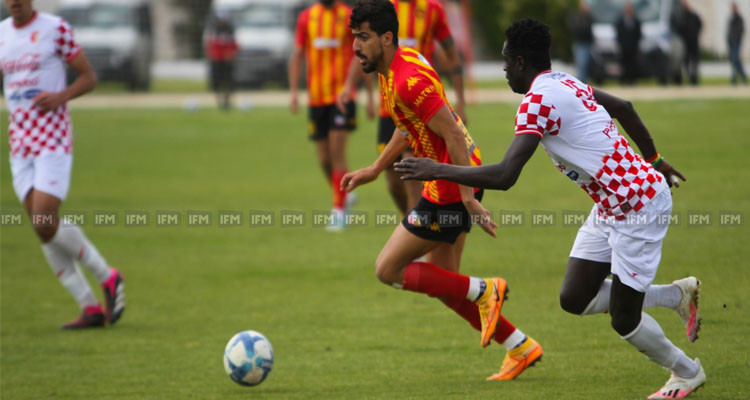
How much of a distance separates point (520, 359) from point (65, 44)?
164 inches

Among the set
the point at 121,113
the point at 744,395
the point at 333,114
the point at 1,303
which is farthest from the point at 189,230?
the point at 121,113

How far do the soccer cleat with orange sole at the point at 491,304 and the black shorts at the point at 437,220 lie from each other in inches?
14.2

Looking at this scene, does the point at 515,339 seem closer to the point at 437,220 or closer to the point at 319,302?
the point at 437,220

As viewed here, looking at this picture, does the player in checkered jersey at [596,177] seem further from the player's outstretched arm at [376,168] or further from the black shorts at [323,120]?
the black shorts at [323,120]

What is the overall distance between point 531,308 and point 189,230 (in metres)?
5.49

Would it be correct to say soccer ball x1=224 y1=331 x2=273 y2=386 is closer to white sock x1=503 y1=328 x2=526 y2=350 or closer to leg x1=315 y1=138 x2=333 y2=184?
white sock x1=503 y1=328 x2=526 y2=350

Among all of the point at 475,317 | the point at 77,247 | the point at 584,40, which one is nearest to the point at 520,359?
the point at 475,317

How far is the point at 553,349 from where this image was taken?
6094 mm

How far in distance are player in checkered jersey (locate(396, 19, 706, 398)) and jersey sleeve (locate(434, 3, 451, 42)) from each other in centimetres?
410

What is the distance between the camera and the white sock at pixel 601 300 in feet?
16.3

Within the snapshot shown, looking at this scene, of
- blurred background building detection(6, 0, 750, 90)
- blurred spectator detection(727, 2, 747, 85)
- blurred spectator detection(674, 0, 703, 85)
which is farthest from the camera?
blurred background building detection(6, 0, 750, 90)

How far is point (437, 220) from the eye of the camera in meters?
5.41

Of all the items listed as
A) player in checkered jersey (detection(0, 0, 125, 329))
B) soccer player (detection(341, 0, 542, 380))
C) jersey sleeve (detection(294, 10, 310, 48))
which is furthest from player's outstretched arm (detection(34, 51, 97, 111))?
jersey sleeve (detection(294, 10, 310, 48))

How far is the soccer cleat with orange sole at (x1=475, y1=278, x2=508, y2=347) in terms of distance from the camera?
5.38m
